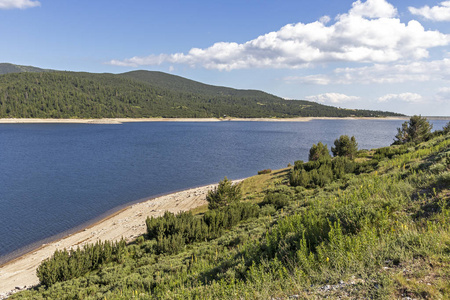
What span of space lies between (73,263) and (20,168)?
41.1 metres

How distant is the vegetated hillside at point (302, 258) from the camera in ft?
14.1

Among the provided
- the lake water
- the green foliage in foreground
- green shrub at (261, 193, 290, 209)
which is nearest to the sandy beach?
the lake water

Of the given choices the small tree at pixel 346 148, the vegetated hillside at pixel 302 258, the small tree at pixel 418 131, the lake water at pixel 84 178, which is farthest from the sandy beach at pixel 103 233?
the small tree at pixel 418 131

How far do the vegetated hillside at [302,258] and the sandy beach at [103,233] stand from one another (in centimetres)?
383

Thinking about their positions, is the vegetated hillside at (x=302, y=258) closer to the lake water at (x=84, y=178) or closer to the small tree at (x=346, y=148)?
the lake water at (x=84, y=178)

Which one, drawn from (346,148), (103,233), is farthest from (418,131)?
(103,233)

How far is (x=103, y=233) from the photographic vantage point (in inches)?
703

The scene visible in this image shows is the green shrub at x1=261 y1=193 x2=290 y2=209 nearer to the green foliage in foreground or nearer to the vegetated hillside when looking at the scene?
the vegetated hillside

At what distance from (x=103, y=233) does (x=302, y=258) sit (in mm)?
16784

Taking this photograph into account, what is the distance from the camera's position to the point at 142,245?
12344 mm

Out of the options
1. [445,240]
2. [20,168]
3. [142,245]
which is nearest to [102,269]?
[142,245]

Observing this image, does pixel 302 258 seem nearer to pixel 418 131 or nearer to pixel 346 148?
pixel 346 148

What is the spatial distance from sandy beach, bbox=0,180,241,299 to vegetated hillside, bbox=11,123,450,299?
383 cm

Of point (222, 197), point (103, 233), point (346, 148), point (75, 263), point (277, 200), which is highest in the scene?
point (346, 148)
